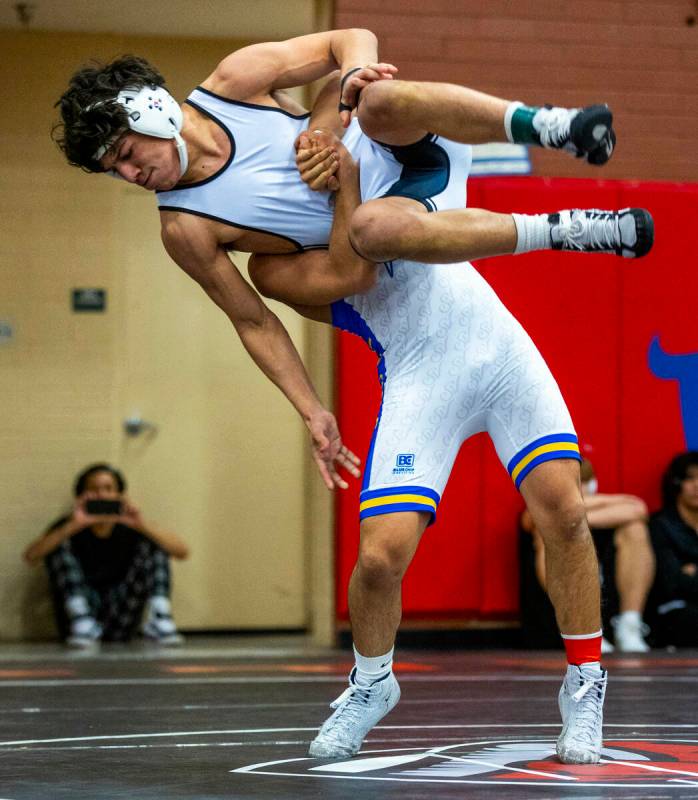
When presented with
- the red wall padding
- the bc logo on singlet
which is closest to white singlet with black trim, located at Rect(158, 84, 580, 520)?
the bc logo on singlet

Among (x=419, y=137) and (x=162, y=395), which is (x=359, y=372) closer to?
(x=162, y=395)

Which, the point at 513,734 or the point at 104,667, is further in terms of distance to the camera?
the point at 104,667

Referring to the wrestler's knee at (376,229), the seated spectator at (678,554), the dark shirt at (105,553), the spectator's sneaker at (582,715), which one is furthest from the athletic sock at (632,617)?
the wrestler's knee at (376,229)

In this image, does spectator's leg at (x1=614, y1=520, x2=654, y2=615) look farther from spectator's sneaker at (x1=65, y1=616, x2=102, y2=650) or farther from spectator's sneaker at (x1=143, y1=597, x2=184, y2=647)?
spectator's sneaker at (x1=65, y1=616, x2=102, y2=650)

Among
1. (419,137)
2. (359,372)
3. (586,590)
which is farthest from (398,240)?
(359,372)

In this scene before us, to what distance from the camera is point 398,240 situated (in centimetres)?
297

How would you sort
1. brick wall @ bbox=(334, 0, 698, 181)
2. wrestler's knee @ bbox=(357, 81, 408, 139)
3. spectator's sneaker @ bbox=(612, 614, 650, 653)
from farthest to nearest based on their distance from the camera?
brick wall @ bbox=(334, 0, 698, 181) → spectator's sneaker @ bbox=(612, 614, 650, 653) → wrestler's knee @ bbox=(357, 81, 408, 139)

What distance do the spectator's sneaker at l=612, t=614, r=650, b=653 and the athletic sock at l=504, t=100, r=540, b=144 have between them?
12.5ft

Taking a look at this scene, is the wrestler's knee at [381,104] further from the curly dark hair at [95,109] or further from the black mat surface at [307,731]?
the black mat surface at [307,731]

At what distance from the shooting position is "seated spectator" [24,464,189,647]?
6.92 meters

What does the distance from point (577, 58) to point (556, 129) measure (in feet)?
13.8

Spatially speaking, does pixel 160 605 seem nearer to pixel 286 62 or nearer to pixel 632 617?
pixel 632 617

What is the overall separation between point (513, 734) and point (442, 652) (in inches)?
112

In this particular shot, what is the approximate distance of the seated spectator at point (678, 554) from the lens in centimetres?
638
